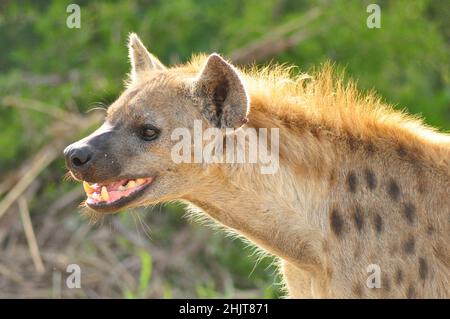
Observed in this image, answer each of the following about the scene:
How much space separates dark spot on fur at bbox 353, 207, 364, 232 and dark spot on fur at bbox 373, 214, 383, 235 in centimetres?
5

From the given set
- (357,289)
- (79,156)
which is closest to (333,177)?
(357,289)

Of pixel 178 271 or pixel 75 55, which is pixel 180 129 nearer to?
pixel 178 271

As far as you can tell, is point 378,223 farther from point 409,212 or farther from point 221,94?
point 221,94

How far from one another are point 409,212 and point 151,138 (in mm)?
1031

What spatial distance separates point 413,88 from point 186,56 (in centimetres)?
193

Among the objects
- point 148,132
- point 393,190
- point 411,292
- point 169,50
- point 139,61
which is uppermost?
point 169,50

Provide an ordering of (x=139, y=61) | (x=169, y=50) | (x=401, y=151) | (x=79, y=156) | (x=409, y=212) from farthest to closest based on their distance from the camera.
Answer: (x=169, y=50)
(x=139, y=61)
(x=401, y=151)
(x=409, y=212)
(x=79, y=156)

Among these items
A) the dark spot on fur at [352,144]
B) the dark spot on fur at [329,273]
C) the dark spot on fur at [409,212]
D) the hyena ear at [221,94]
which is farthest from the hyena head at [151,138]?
the dark spot on fur at [409,212]

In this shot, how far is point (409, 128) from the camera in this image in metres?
3.87

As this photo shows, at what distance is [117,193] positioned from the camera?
3.68m

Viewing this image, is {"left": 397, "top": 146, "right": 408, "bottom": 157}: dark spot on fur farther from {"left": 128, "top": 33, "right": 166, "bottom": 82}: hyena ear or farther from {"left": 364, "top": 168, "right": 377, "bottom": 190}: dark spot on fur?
{"left": 128, "top": 33, "right": 166, "bottom": 82}: hyena ear

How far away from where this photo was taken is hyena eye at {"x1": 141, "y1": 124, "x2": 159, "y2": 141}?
366 cm

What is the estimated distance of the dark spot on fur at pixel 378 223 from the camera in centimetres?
362

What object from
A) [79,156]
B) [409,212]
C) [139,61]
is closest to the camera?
[79,156]
